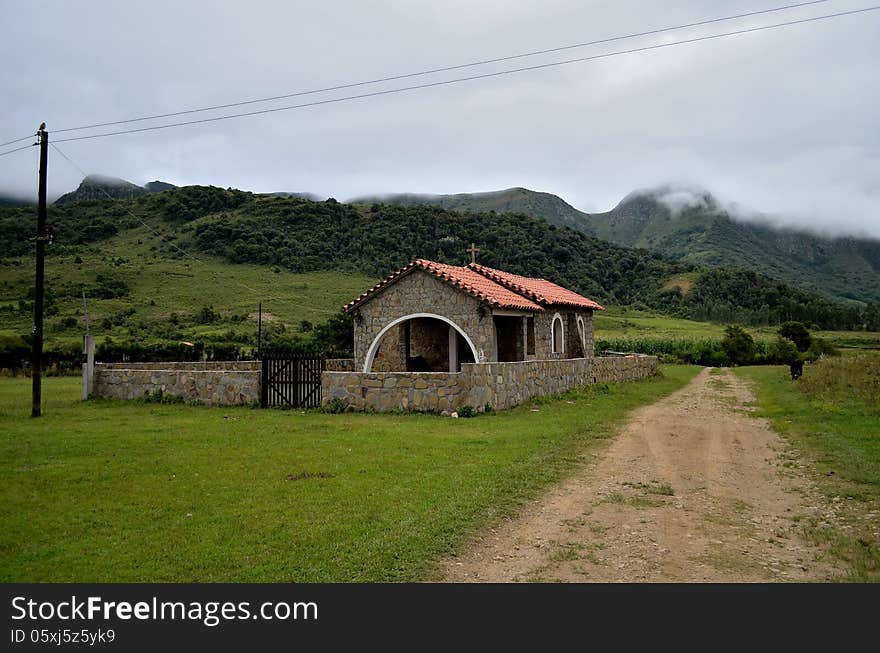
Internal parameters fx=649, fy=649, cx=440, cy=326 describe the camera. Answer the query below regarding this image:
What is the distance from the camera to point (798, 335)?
4178cm

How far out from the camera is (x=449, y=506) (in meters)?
7.18

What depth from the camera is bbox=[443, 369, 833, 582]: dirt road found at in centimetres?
521

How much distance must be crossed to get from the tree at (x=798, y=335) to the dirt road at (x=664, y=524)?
34.7 meters

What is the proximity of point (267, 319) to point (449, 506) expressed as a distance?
41.5 metres

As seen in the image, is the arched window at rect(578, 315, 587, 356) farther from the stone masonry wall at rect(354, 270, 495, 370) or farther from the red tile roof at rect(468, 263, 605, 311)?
the stone masonry wall at rect(354, 270, 495, 370)

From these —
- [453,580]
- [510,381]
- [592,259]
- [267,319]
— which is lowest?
[453,580]

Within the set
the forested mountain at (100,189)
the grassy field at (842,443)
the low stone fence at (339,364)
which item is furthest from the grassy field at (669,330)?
the forested mountain at (100,189)

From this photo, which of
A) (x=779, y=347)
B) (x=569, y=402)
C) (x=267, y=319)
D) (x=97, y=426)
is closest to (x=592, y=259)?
(x=779, y=347)

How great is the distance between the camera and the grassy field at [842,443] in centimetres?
596

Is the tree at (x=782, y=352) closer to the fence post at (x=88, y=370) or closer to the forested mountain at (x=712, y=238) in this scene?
the fence post at (x=88, y=370)

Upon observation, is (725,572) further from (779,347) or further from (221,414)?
(779,347)

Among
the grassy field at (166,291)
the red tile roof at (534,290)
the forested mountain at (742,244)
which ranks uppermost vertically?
the forested mountain at (742,244)

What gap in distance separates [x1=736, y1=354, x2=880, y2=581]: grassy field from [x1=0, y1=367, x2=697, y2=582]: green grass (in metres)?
3.22

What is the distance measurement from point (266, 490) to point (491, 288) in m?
13.6
